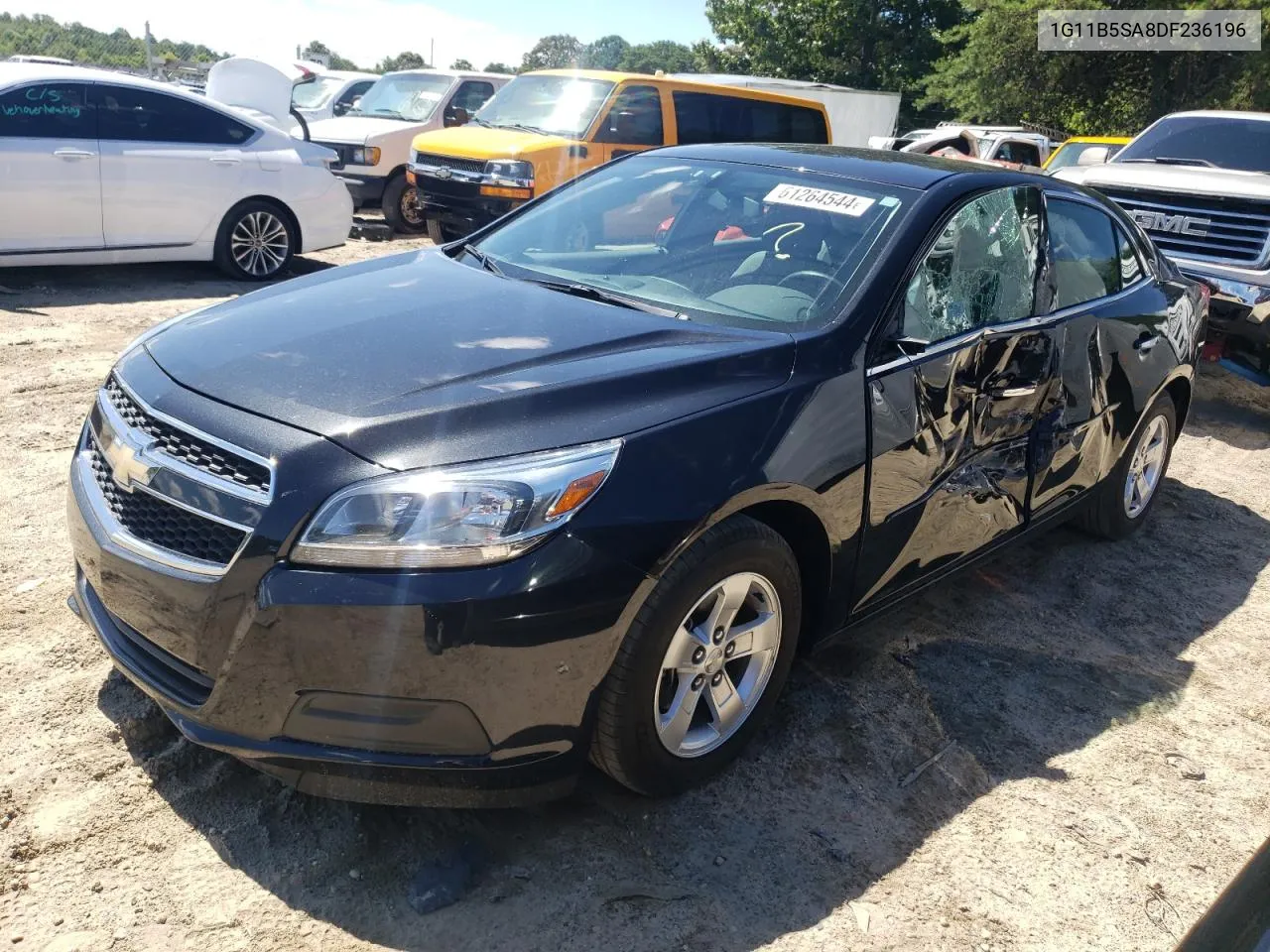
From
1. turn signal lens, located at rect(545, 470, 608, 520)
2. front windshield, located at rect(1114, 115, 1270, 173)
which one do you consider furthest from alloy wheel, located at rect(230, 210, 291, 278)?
turn signal lens, located at rect(545, 470, 608, 520)

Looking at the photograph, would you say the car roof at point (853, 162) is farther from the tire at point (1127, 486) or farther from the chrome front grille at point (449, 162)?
the chrome front grille at point (449, 162)

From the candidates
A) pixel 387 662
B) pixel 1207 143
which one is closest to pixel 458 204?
pixel 1207 143

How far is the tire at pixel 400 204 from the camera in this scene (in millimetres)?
11898

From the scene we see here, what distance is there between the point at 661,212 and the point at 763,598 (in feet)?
5.12

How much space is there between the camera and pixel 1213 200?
24.8ft

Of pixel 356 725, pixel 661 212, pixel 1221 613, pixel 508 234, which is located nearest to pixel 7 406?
pixel 508 234

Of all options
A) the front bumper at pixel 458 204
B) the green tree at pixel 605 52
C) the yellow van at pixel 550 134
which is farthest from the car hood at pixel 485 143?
the green tree at pixel 605 52

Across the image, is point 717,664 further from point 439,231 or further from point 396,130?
point 396,130

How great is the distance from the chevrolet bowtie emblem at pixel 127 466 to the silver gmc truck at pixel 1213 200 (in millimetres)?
6611

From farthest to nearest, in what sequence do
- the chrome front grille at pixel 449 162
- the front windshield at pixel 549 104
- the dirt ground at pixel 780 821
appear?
the front windshield at pixel 549 104, the chrome front grille at pixel 449 162, the dirt ground at pixel 780 821

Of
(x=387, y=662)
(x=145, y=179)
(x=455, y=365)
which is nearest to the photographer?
(x=387, y=662)

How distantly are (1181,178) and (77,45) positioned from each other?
25.1 m

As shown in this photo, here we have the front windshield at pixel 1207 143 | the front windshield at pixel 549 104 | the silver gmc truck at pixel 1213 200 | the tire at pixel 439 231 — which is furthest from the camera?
the tire at pixel 439 231

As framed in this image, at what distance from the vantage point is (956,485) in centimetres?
338
